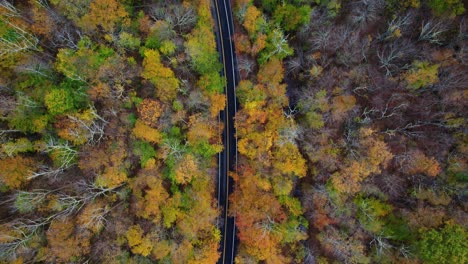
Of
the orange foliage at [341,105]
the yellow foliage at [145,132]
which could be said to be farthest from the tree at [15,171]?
the orange foliage at [341,105]

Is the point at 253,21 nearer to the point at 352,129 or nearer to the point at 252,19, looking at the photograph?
the point at 252,19

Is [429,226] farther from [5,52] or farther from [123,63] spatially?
[5,52]

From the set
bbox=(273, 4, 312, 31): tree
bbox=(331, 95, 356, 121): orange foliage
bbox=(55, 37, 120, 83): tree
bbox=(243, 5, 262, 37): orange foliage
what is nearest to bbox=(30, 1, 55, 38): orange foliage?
bbox=(55, 37, 120, 83): tree

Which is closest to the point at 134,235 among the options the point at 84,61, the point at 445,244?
the point at 84,61

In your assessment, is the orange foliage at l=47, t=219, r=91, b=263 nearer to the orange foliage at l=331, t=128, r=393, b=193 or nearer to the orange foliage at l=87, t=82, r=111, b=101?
the orange foliage at l=87, t=82, r=111, b=101

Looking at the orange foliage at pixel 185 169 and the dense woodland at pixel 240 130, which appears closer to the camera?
the dense woodland at pixel 240 130

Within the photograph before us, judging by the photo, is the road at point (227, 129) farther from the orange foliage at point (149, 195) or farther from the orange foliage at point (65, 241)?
the orange foliage at point (65, 241)
